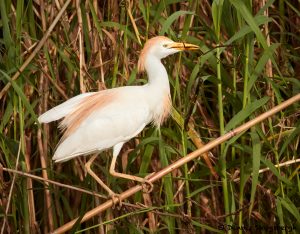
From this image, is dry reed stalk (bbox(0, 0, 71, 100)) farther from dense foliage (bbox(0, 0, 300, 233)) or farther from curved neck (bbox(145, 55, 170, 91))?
curved neck (bbox(145, 55, 170, 91))

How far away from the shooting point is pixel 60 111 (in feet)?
6.95

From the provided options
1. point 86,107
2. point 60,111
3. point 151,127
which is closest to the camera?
point 60,111

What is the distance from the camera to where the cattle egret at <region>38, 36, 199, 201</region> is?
2.20 meters

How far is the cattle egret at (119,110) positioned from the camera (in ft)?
7.22

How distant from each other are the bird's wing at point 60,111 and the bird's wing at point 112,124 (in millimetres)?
87

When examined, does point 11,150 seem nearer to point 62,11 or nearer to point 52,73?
point 52,73

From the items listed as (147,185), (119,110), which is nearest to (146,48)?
(119,110)

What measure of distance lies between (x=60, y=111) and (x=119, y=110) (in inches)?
9.1

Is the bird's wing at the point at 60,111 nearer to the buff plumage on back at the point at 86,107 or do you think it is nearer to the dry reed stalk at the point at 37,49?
the buff plumage on back at the point at 86,107

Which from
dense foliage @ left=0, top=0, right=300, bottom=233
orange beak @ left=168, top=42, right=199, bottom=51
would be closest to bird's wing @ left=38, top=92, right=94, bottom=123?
dense foliage @ left=0, top=0, right=300, bottom=233

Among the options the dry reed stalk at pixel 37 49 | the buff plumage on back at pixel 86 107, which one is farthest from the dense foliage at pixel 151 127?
the buff plumage on back at pixel 86 107

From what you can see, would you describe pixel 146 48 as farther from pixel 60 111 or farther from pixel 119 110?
pixel 60 111

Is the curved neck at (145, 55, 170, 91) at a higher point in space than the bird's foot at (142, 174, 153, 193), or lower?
higher

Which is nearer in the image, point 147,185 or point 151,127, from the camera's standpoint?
point 147,185
